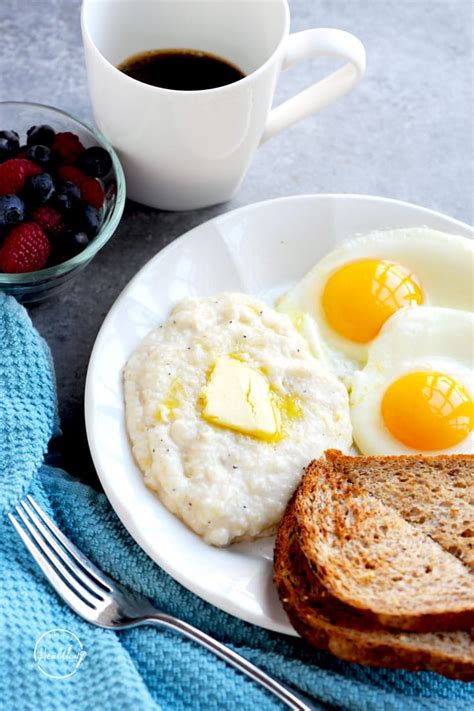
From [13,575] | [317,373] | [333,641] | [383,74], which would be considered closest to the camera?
[333,641]

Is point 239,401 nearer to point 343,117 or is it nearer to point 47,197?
point 47,197

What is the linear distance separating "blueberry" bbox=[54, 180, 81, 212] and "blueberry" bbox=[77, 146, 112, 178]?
0.09m

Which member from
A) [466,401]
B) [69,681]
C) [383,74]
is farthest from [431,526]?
[383,74]

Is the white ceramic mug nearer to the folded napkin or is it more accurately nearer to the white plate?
the white plate

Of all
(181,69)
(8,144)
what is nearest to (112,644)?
(8,144)

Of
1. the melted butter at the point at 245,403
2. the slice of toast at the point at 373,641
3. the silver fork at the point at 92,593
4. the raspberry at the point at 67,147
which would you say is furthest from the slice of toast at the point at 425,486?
the raspberry at the point at 67,147

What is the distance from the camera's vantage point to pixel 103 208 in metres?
2.55

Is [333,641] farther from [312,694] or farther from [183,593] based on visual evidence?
[183,593]

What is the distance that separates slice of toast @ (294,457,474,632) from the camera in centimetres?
200

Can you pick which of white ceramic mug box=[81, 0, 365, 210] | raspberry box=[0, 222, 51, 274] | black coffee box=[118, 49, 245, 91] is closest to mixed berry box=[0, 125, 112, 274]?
raspberry box=[0, 222, 51, 274]

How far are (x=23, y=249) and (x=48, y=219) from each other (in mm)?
110

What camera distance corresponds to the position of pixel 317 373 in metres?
2.35

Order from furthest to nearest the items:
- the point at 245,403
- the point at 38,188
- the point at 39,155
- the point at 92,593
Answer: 1. the point at 39,155
2. the point at 38,188
3. the point at 245,403
4. the point at 92,593

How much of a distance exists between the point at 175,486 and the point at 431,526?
2.00 ft
